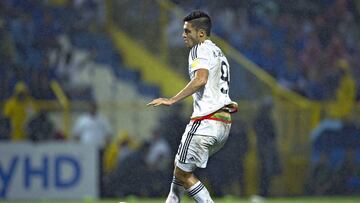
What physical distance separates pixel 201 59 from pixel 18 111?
8746mm

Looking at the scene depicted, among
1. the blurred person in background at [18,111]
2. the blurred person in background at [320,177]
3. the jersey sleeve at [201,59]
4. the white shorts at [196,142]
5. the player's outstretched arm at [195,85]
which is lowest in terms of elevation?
the blurred person in background at [320,177]

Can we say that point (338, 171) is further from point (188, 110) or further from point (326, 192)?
point (188, 110)

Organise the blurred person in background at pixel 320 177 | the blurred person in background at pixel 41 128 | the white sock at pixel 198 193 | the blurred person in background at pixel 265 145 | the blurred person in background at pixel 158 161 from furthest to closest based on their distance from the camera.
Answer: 1. the blurred person in background at pixel 320 177
2. the blurred person in background at pixel 265 145
3. the blurred person in background at pixel 158 161
4. the blurred person in background at pixel 41 128
5. the white sock at pixel 198 193

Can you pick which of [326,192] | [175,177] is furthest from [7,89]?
[175,177]

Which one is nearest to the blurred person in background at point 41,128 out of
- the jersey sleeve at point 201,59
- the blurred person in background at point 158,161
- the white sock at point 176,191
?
the blurred person in background at point 158,161

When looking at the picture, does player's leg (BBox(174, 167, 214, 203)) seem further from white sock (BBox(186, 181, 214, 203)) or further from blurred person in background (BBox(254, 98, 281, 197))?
blurred person in background (BBox(254, 98, 281, 197))

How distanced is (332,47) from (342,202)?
4730 mm

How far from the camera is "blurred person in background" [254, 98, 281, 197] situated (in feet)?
60.3

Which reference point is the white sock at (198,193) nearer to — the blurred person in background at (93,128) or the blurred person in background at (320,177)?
the blurred person in background at (93,128)

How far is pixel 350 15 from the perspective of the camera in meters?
20.0

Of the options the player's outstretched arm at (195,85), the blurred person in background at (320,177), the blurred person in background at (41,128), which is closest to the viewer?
the player's outstretched arm at (195,85)

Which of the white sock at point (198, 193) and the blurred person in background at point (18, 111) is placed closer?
the white sock at point (198, 193)

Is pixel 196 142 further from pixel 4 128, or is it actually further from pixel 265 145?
pixel 265 145

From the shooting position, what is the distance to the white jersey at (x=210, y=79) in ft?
30.5
